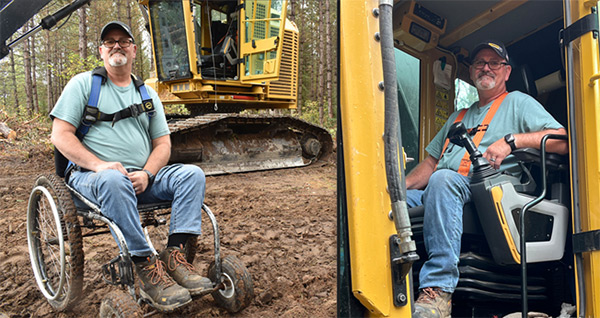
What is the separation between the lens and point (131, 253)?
233 cm

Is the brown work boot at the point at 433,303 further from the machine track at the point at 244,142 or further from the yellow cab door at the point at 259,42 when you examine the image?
the yellow cab door at the point at 259,42

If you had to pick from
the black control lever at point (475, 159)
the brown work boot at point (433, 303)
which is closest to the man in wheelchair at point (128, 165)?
the brown work boot at point (433, 303)

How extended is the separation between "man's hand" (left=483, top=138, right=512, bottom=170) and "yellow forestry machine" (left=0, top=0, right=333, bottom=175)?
206 inches

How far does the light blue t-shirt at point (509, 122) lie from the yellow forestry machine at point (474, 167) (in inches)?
8.0

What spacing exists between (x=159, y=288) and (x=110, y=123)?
105 centimetres

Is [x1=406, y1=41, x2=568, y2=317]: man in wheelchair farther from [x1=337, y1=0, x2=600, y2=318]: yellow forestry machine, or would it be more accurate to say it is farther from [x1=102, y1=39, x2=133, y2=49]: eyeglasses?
[x1=102, y1=39, x2=133, y2=49]: eyeglasses

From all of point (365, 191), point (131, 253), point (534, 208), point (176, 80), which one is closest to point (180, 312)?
point (131, 253)

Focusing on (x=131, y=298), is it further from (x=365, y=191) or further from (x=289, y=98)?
(x=289, y=98)

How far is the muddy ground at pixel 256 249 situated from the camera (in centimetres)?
279

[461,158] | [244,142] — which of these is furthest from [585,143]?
[244,142]

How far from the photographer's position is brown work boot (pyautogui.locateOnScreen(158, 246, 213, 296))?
7.68 ft

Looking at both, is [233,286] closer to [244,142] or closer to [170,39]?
[244,142]

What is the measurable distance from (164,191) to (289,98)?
6.56 metres

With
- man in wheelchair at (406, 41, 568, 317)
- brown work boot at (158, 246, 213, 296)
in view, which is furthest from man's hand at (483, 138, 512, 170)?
brown work boot at (158, 246, 213, 296)
